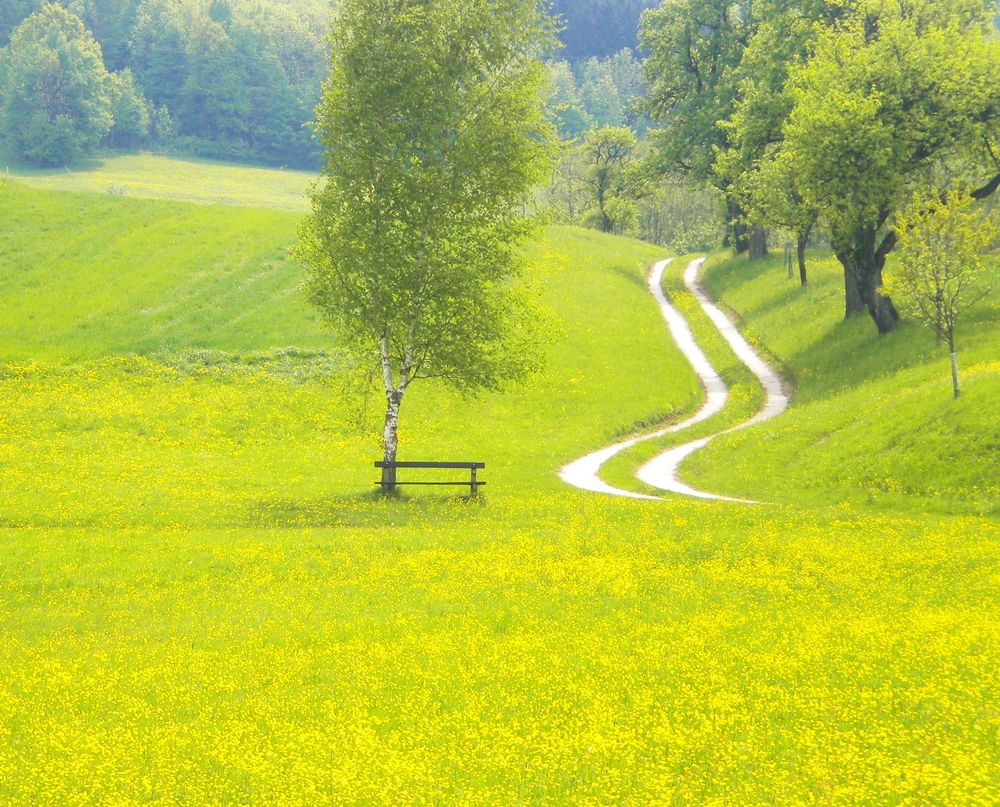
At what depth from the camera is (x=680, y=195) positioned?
542 ft

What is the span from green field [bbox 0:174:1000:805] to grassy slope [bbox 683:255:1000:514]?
171 mm

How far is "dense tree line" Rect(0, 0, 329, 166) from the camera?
144750mm

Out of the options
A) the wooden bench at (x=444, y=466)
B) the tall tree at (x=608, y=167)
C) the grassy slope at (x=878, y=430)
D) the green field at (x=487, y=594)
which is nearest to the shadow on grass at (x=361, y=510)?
the green field at (x=487, y=594)

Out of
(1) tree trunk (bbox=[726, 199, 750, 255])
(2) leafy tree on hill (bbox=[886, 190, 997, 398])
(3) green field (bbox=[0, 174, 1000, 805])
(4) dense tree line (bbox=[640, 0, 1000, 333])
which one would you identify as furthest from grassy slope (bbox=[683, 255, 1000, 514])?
(1) tree trunk (bbox=[726, 199, 750, 255])

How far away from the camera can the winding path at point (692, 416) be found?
122 feet

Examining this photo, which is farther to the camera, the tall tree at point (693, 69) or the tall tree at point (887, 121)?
the tall tree at point (693, 69)

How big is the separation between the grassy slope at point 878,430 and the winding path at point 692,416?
1.38m

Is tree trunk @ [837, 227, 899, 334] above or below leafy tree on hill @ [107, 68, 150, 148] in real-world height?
below

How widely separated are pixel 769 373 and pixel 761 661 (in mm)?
45996

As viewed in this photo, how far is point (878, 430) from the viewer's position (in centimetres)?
3531

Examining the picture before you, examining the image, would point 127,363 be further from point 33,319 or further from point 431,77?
point 431,77

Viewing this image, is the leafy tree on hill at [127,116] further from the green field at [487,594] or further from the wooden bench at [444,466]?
the wooden bench at [444,466]

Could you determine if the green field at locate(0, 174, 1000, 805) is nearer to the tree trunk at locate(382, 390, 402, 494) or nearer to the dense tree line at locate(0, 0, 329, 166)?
the tree trunk at locate(382, 390, 402, 494)

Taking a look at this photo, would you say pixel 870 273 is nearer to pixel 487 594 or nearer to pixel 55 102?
pixel 487 594
